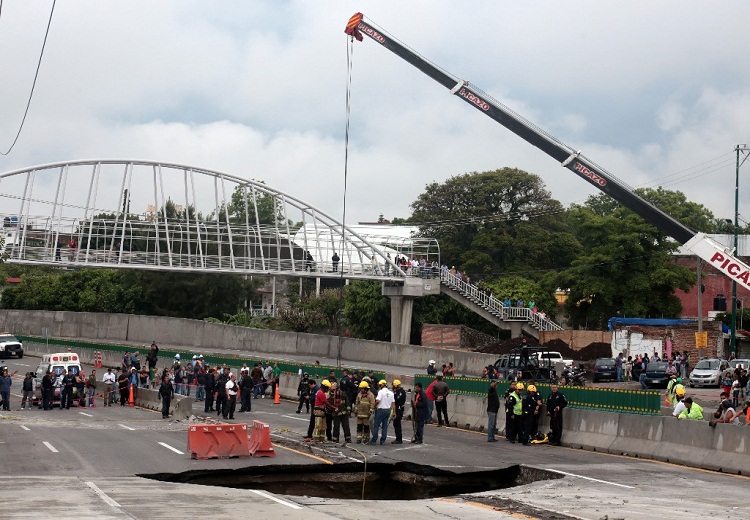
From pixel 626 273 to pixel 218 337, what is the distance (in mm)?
30487

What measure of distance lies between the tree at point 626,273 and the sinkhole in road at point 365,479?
5442 cm

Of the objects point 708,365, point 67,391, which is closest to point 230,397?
point 67,391

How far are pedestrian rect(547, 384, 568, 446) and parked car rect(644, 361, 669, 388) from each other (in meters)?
23.3

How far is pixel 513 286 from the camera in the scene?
259 ft

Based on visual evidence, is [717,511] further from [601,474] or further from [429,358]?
[429,358]

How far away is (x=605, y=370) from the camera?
176ft

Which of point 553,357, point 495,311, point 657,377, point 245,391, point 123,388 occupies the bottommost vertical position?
point 123,388

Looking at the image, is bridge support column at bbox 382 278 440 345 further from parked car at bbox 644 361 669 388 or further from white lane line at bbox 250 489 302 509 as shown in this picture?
white lane line at bbox 250 489 302 509

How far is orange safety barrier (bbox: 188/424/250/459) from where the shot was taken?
21.8m

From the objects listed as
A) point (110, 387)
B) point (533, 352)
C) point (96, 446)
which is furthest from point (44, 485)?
point (533, 352)

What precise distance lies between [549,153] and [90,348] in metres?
40.8

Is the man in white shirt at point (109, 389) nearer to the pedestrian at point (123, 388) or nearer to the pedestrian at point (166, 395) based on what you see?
the pedestrian at point (123, 388)

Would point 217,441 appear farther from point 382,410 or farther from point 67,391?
point 67,391

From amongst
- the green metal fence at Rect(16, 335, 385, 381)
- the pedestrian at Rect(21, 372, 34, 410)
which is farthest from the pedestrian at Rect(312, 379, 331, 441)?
the pedestrian at Rect(21, 372, 34, 410)
